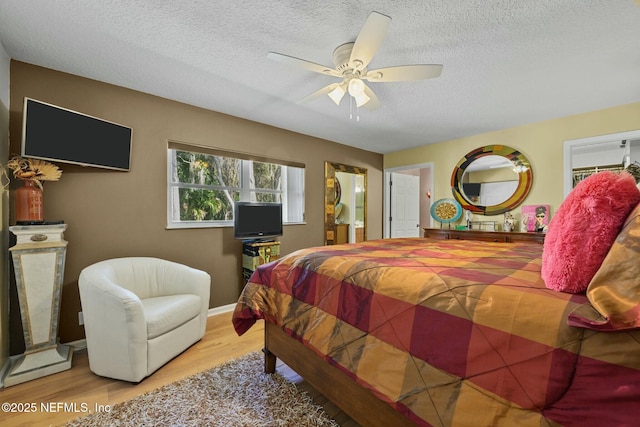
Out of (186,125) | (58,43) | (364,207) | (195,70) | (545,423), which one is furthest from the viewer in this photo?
(364,207)

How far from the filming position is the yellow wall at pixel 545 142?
293 centimetres

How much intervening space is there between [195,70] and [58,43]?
0.90 metres

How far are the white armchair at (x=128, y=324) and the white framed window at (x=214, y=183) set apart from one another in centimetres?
95

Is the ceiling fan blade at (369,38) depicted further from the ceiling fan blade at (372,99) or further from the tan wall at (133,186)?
the tan wall at (133,186)

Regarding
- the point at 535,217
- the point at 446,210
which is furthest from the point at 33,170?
the point at 535,217

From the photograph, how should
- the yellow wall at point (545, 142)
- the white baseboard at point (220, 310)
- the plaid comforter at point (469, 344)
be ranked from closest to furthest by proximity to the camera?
the plaid comforter at point (469, 344) < the yellow wall at point (545, 142) < the white baseboard at point (220, 310)

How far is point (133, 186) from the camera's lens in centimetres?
259

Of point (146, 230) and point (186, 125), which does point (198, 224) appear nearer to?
point (146, 230)

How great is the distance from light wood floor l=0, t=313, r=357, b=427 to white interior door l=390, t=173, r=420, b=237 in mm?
3896

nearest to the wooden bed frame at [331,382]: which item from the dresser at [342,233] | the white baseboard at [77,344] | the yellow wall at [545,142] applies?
the white baseboard at [77,344]

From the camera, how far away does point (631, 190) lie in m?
0.87

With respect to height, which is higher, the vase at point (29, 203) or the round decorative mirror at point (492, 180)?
the round decorative mirror at point (492, 180)

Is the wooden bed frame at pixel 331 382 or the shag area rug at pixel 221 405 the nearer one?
the wooden bed frame at pixel 331 382

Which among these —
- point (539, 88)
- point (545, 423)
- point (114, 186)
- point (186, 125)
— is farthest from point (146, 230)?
point (539, 88)
